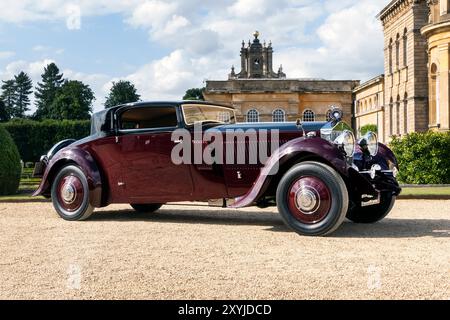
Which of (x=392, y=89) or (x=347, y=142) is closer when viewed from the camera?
(x=347, y=142)

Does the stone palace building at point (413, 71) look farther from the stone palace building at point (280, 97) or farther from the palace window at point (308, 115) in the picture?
the palace window at point (308, 115)

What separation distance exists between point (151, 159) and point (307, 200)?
2.35 meters

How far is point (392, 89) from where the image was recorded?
39406 millimetres

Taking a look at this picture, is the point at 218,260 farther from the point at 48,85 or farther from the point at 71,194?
the point at 48,85

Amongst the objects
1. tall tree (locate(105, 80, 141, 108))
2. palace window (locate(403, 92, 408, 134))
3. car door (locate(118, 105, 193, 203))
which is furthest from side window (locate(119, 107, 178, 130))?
tall tree (locate(105, 80, 141, 108))

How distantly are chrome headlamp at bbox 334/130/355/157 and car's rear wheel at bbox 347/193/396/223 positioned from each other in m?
1.12

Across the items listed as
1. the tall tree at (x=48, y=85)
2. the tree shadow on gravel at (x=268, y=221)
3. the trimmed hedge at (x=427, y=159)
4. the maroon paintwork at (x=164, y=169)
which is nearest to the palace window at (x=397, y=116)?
the trimmed hedge at (x=427, y=159)

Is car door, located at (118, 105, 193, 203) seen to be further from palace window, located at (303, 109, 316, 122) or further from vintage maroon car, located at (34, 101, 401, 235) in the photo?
palace window, located at (303, 109, 316, 122)

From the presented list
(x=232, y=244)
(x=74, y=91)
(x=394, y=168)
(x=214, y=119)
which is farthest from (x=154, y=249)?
(x=74, y=91)

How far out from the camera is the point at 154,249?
17.7ft

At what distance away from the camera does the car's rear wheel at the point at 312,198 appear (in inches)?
236

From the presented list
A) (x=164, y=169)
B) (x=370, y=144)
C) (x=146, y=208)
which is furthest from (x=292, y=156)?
(x=146, y=208)

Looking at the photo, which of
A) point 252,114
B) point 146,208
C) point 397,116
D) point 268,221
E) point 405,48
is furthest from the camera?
point 252,114

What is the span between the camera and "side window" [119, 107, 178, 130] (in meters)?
7.56
